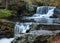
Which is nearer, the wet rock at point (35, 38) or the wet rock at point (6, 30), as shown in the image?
the wet rock at point (35, 38)

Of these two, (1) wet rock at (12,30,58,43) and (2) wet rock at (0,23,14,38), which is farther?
(2) wet rock at (0,23,14,38)

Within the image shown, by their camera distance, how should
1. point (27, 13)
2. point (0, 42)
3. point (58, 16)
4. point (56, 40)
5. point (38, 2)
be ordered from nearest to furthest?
point (56, 40) < point (0, 42) < point (58, 16) < point (27, 13) < point (38, 2)

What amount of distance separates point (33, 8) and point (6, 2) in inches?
109

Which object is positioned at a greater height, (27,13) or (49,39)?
(49,39)

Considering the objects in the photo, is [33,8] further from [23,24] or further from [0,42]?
[0,42]

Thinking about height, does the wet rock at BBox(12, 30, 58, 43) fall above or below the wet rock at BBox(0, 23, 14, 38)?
above

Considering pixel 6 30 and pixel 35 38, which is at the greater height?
pixel 35 38

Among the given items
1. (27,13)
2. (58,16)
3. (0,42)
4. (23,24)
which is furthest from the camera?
(27,13)

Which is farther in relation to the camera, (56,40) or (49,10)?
(49,10)

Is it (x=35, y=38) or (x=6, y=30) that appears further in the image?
(x=6, y=30)

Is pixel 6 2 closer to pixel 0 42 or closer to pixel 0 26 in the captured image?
pixel 0 26

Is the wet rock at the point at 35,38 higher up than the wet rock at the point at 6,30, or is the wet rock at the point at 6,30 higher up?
the wet rock at the point at 35,38

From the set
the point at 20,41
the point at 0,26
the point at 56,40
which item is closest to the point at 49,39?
the point at 56,40

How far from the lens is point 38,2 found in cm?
2406
